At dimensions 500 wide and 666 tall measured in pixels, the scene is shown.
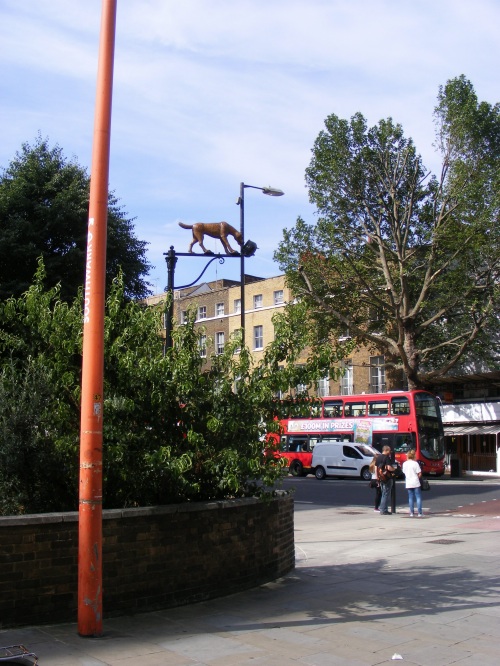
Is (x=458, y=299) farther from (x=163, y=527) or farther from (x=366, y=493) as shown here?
(x=163, y=527)

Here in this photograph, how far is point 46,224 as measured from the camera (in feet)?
60.3

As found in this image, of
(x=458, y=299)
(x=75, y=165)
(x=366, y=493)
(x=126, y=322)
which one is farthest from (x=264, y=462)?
(x=458, y=299)

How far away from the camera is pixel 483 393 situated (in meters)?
43.6

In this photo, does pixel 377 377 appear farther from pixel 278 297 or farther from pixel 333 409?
pixel 278 297

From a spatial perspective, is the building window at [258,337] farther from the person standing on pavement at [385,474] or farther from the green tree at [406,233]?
the person standing on pavement at [385,474]

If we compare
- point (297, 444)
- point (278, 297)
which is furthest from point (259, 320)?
point (297, 444)

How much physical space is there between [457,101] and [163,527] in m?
33.7

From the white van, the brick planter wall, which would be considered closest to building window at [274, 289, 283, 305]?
the white van

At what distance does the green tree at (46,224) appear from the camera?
58.9 ft

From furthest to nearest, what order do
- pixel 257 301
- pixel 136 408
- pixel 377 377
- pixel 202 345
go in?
pixel 257 301, pixel 377 377, pixel 202 345, pixel 136 408

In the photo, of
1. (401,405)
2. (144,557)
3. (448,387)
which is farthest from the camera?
(448,387)

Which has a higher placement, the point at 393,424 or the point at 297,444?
the point at 393,424

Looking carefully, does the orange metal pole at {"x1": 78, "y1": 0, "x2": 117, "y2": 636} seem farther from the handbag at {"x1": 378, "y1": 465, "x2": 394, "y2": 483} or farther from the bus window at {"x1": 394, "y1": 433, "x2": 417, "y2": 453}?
the bus window at {"x1": 394, "y1": 433, "x2": 417, "y2": 453}

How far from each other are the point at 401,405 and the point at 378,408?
1.47 metres
